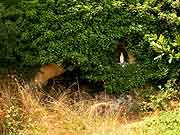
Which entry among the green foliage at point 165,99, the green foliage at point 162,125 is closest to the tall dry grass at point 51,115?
the green foliage at point 162,125

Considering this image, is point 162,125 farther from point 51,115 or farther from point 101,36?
point 101,36

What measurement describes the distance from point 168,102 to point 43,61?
254 centimetres

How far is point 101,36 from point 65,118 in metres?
1.97

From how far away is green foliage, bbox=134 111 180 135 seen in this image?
800cm

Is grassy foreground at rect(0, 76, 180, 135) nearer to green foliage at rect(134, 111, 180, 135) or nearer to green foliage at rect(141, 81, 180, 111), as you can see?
green foliage at rect(134, 111, 180, 135)

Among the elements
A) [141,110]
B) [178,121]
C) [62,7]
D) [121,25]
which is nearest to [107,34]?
[121,25]

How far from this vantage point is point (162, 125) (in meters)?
8.26

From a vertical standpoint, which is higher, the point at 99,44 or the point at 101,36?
the point at 101,36

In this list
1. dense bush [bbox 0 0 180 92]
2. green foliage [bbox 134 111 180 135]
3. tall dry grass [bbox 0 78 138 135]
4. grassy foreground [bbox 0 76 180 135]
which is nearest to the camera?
green foliage [bbox 134 111 180 135]

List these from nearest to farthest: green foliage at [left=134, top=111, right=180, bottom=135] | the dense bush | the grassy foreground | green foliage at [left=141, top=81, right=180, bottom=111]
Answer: green foliage at [left=134, top=111, right=180, bottom=135] < the grassy foreground < green foliage at [left=141, top=81, right=180, bottom=111] < the dense bush

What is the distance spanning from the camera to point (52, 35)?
9805mm

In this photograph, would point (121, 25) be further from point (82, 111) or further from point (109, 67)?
point (82, 111)

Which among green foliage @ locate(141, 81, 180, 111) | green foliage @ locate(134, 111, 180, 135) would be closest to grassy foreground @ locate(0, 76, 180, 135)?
green foliage @ locate(134, 111, 180, 135)

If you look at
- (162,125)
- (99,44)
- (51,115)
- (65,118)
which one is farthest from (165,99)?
(51,115)
